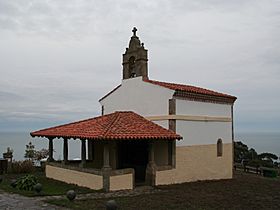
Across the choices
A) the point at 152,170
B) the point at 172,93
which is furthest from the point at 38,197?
the point at 172,93

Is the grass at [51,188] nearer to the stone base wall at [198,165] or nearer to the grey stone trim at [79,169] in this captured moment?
the grey stone trim at [79,169]

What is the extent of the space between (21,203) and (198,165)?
10307 mm

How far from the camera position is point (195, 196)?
14.4 m

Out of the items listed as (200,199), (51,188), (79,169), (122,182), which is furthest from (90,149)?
(200,199)

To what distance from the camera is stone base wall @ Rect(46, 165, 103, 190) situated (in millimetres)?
15359

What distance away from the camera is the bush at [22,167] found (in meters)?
21.5

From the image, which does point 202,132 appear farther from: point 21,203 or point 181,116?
point 21,203

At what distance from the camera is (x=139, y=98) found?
773 inches

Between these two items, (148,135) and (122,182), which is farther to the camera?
(148,135)

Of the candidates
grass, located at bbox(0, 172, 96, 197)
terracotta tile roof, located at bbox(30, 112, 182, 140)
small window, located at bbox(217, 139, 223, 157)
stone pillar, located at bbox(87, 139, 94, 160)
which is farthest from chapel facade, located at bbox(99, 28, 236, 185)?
grass, located at bbox(0, 172, 96, 197)

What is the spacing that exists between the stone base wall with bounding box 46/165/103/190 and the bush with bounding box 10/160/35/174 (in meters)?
3.09

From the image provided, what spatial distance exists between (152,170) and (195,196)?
280 cm

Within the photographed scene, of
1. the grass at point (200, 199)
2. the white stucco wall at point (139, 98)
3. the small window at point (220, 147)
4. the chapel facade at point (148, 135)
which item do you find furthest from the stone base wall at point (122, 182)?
the small window at point (220, 147)

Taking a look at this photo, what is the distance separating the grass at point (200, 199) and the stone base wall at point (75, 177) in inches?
94.2
